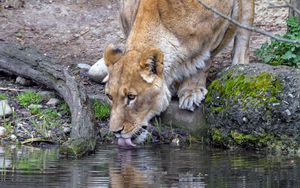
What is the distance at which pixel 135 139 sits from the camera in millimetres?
8102

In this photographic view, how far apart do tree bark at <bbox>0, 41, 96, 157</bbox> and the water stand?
0.18 m

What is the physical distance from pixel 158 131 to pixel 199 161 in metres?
1.27

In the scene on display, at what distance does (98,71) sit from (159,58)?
1901 mm

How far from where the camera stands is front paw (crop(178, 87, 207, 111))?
28.1 ft

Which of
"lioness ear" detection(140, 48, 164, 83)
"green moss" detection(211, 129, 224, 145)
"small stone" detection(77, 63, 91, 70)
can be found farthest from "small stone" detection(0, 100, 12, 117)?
"green moss" detection(211, 129, 224, 145)

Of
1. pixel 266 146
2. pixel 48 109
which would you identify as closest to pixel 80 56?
pixel 48 109

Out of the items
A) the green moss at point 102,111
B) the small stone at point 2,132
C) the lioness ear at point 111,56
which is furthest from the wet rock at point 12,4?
the lioness ear at point 111,56

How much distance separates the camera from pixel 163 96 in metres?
8.30

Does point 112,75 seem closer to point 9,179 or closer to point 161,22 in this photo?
point 161,22

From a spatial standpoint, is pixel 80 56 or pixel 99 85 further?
pixel 80 56

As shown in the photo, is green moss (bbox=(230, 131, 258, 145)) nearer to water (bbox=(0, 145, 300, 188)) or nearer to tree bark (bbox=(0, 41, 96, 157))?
water (bbox=(0, 145, 300, 188))

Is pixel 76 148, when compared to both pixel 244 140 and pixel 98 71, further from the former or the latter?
pixel 98 71

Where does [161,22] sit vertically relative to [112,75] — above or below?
above

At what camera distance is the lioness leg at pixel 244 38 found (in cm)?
926
